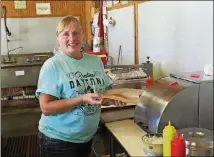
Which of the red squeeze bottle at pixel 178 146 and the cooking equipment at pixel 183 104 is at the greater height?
the cooking equipment at pixel 183 104

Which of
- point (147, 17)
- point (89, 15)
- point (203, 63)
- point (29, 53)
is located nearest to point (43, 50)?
point (29, 53)

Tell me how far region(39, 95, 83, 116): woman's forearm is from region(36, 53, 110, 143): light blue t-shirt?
0.13 feet

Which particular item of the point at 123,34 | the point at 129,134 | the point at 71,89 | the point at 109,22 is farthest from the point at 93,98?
the point at 109,22

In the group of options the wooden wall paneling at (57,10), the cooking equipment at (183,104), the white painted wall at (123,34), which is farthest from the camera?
the wooden wall paneling at (57,10)

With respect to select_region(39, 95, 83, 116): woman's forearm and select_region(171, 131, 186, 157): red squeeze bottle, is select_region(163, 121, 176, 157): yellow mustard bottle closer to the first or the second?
select_region(171, 131, 186, 157): red squeeze bottle

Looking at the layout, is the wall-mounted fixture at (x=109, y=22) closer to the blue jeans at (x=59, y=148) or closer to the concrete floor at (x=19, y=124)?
the concrete floor at (x=19, y=124)

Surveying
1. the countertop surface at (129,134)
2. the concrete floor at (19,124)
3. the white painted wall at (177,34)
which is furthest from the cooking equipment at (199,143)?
the concrete floor at (19,124)

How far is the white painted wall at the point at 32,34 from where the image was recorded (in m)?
4.96

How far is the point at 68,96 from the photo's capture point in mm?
1529

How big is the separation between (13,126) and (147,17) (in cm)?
257

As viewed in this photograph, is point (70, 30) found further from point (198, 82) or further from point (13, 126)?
point (13, 126)

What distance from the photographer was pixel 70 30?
5.11 feet

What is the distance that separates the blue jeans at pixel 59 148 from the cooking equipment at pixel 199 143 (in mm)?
650

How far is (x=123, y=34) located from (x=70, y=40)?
5.68 feet
